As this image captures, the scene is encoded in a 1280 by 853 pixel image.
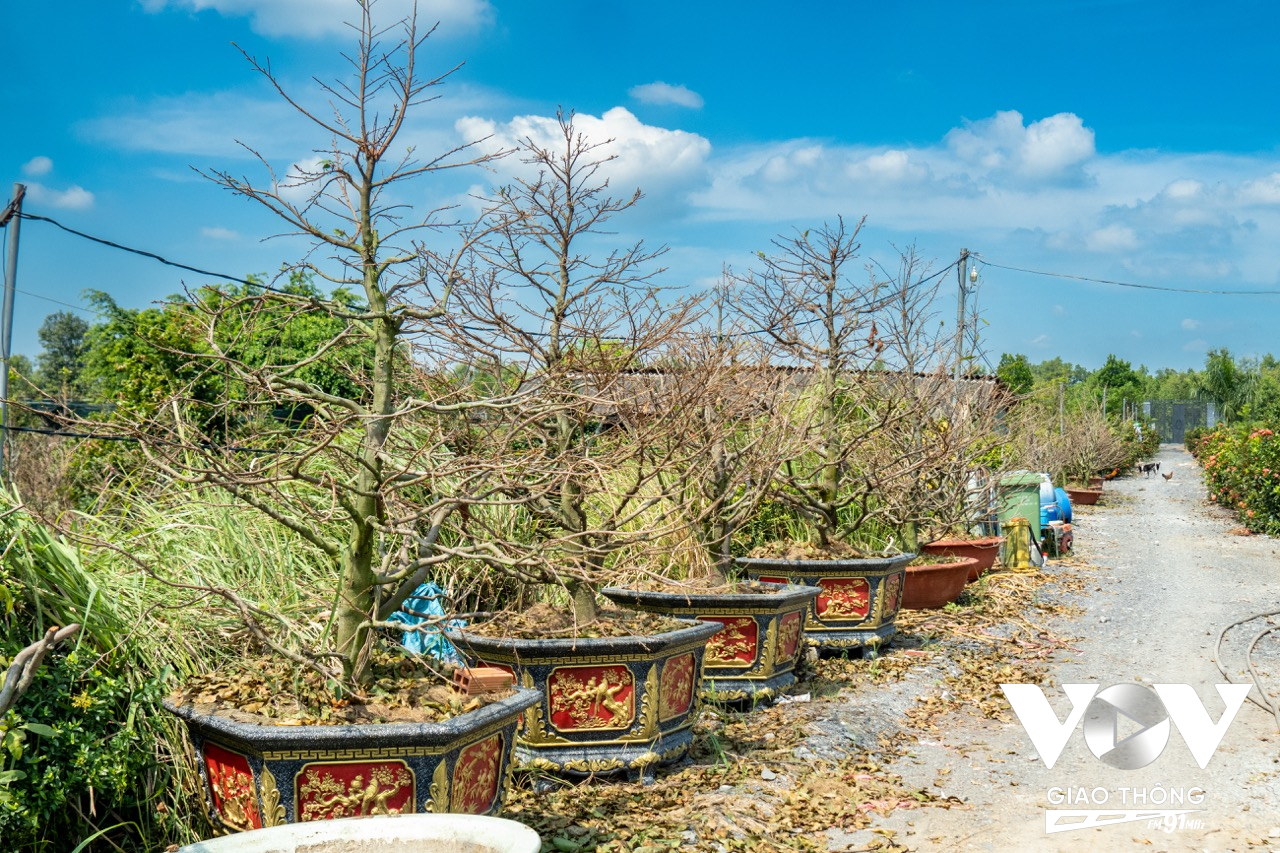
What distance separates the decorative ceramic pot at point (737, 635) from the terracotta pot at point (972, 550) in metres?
4.01

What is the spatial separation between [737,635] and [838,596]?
1.74m

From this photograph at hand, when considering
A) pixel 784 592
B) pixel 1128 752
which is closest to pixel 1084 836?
pixel 1128 752

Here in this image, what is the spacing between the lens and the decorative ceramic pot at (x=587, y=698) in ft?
16.0

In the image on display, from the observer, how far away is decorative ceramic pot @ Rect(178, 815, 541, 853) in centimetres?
248

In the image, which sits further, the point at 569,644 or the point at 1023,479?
the point at 1023,479

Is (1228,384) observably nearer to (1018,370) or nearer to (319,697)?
(1018,370)

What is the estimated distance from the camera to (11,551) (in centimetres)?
384

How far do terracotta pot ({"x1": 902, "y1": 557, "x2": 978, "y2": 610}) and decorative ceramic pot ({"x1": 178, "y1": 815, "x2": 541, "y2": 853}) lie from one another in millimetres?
7580

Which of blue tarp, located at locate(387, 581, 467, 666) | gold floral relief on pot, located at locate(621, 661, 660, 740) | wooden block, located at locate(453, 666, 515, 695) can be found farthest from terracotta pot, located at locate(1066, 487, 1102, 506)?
wooden block, located at locate(453, 666, 515, 695)

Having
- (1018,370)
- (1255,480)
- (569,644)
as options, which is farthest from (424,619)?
(1018,370)

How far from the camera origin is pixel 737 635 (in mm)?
6430

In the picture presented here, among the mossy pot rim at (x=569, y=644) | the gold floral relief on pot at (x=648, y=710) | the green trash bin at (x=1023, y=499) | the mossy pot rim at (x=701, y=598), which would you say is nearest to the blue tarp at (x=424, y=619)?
the mossy pot rim at (x=569, y=644)

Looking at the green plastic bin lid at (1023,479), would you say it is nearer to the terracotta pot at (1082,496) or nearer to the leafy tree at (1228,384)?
the terracotta pot at (1082,496)

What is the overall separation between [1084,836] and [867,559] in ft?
12.0
